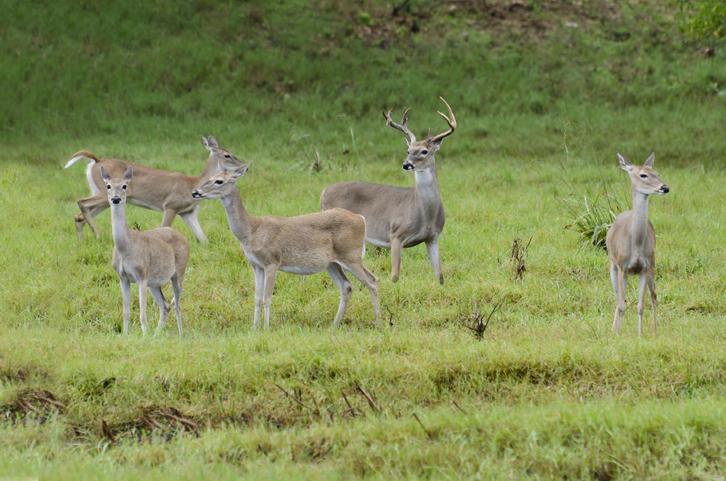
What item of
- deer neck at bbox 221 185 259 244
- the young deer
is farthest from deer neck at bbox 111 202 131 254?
deer neck at bbox 221 185 259 244

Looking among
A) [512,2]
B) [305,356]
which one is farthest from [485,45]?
[305,356]

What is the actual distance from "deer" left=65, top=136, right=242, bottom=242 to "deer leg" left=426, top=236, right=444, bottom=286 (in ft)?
10.2

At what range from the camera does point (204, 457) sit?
4461 mm

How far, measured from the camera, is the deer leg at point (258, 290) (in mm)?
6945

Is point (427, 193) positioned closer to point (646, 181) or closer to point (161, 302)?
point (646, 181)

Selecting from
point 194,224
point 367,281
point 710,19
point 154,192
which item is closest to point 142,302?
point 367,281

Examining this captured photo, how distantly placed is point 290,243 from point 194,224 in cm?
341

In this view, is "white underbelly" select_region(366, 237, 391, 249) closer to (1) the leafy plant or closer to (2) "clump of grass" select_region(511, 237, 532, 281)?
(2) "clump of grass" select_region(511, 237, 532, 281)

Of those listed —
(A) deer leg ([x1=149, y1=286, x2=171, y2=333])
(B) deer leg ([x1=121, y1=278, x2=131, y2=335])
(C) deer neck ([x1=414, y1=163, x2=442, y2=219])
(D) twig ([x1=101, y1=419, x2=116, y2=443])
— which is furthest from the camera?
(C) deer neck ([x1=414, y1=163, x2=442, y2=219])

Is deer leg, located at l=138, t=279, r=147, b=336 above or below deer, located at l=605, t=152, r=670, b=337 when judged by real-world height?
below

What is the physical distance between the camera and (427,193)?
871cm

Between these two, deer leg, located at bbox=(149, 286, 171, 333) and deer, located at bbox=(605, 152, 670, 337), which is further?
deer leg, located at bbox=(149, 286, 171, 333)

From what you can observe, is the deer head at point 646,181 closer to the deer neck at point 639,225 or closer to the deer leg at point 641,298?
the deer neck at point 639,225

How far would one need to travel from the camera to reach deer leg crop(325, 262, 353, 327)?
7.18 metres
